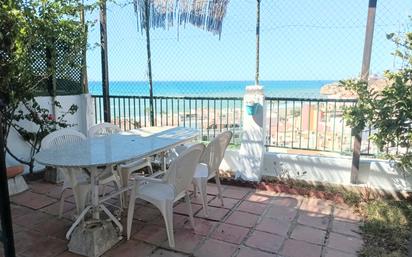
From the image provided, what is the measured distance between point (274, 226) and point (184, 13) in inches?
108

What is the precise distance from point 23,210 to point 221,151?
1.99 m

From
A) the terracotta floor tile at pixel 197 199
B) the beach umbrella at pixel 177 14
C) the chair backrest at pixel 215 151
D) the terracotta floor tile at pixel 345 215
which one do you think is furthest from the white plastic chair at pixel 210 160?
the beach umbrella at pixel 177 14

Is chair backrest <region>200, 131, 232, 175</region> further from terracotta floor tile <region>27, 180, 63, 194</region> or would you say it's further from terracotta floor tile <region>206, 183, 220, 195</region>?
terracotta floor tile <region>27, 180, 63, 194</region>

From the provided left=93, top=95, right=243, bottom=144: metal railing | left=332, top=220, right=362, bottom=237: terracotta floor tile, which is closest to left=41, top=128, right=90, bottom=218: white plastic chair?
left=93, top=95, right=243, bottom=144: metal railing

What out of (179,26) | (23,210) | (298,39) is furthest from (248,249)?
(179,26)

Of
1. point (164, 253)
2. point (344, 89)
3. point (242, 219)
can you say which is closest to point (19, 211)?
point (164, 253)

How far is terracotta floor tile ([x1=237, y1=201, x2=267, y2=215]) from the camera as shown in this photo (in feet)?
10.2

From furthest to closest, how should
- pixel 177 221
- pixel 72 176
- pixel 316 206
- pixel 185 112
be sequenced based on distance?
pixel 185 112 → pixel 316 206 → pixel 177 221 → pixel 72 176

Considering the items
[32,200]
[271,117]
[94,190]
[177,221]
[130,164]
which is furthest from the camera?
[271,117]

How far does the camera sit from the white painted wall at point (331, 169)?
3.28 m

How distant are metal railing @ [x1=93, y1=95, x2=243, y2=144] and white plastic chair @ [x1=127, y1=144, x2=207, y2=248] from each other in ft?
5.38

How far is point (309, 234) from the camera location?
2648 millimetres

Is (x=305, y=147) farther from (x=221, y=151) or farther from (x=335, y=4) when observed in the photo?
(x=335, y=4)

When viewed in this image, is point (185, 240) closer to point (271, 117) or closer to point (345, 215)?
point (345, 215)
